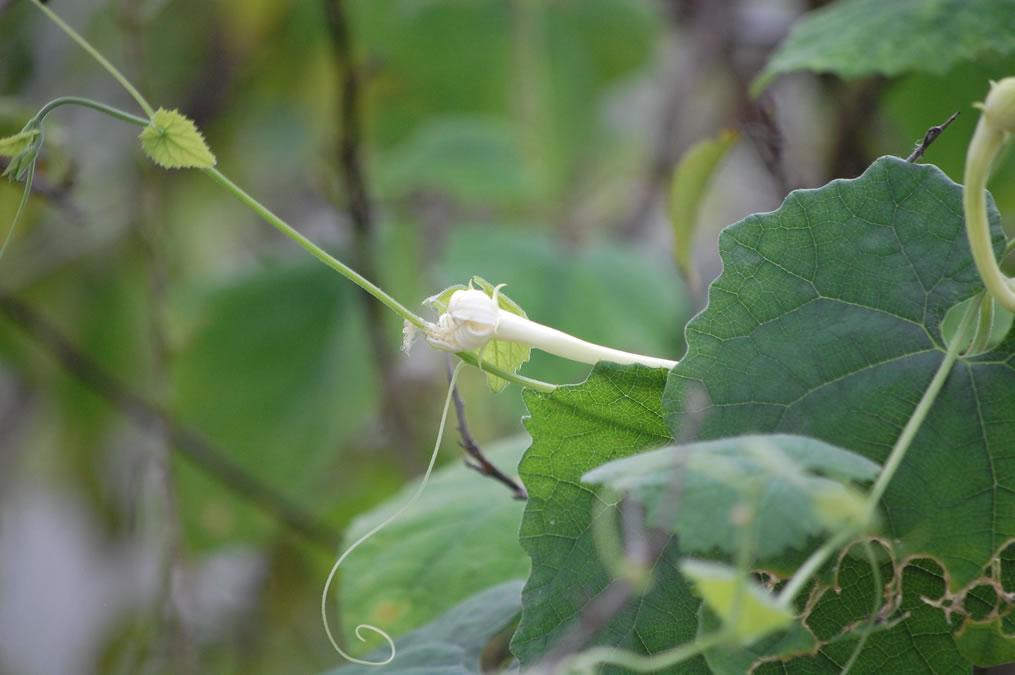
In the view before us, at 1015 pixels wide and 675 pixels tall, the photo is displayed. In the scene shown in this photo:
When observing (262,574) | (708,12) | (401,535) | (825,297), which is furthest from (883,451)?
(262,574)

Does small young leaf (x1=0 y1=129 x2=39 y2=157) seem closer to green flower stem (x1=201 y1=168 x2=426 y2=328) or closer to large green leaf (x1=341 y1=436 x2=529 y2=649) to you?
green flower stem (x1=201 y1=168 x2=426 y2=328)

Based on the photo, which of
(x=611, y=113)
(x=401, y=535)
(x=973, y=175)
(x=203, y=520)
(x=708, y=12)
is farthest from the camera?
(x=611, y=113)

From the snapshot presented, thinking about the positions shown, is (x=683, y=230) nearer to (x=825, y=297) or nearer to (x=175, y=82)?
(x=825, y=297)

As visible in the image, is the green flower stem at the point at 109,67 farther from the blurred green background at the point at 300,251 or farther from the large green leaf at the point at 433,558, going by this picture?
the blurred green background at the point at 300,251

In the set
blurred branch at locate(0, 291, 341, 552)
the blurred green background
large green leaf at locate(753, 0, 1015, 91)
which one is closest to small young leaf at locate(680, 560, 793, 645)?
large green leaf at locate(753, 0, 1015, 91)

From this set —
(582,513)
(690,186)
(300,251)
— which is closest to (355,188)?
(690,186)
